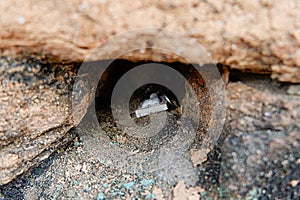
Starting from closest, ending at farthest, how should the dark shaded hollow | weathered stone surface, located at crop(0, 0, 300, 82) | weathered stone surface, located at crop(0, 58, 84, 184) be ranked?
1. weathered stone surface, located at crop(0, 0, 300, 82)
2. weathered stone surface, located at crop(0, 58, 84, 184)
3. the dark shaded hollow

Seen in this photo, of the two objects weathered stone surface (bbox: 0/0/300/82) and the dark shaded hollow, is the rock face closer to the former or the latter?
weathered stone surface (bbox: 0/0/300/82)

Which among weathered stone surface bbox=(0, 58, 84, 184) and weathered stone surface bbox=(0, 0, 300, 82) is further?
weathered stone surface bbox=(0, 58, 84, 184)

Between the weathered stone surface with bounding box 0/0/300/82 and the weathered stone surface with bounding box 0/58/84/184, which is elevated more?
the weathered stone surface with bounding box 0/0/300/82

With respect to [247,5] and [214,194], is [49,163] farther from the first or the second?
[247,5]

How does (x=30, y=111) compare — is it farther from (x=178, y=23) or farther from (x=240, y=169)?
(x=240, y=169)

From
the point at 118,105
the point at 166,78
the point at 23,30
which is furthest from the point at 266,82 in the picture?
the point at 23,30

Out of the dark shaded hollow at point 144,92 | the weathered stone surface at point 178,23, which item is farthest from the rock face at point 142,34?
the dark shaded hollow at point 144,92

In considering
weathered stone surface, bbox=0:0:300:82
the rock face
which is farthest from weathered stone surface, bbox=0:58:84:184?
weathered stone surface, bbox=0:0:300:82

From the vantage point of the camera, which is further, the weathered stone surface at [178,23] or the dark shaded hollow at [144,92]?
the dark shaded hollow at [144,92]

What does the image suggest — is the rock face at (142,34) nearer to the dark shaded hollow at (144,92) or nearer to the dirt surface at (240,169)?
the dirt surface at (240,169)
